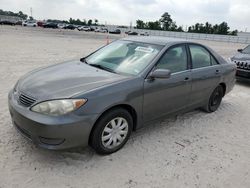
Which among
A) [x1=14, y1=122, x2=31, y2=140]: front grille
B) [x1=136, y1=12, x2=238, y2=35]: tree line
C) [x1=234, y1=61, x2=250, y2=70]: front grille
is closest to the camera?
[x1=14, y1=122, x2=31, y2=140]: front grille

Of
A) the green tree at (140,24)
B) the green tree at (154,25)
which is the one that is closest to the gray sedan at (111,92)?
the green tree at (154,25)

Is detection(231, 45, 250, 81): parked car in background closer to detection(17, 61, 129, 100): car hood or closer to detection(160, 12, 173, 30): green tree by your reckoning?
detection(17, 61, 129, 100): car hood

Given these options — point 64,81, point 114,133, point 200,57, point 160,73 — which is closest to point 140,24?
point 200,57

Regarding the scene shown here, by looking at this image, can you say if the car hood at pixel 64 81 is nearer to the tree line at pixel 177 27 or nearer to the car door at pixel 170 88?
the car door at pixel 170 88

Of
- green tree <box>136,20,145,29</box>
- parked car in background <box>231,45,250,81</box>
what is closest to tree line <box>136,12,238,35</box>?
green tree <box>136,20,145,29</box>

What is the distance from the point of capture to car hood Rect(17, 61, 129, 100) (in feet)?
9.91

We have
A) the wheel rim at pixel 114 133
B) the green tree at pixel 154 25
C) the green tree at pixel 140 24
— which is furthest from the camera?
the green tree at pixel 140 24

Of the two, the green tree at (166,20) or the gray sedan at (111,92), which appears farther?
the green tree at (166,20)

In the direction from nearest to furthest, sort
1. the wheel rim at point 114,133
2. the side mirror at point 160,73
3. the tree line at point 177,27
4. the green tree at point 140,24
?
1. the wheel rim at point 114,133
2. the side mirror at point 160,73
3. the tree line at point 177,27
4. the green tree at point 140,24

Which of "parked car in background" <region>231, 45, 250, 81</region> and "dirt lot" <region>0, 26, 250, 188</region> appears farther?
"parked car in background" <region>231, 45, 250, 81</region>

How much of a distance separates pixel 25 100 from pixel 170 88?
2108mm

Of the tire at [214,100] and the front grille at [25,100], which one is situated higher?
the front grille at [25,100]

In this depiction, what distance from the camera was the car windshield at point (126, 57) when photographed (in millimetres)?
3709

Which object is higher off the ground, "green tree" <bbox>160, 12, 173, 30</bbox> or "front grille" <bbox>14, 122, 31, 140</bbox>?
"green tree" <bbox>160, 12, 173, 30</bbox>
